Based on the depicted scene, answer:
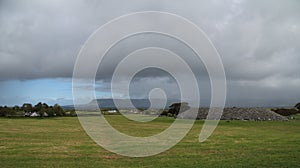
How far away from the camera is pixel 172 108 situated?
4230 inches

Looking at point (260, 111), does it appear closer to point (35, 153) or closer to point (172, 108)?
point (172, 108)

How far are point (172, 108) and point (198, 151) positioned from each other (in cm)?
8061

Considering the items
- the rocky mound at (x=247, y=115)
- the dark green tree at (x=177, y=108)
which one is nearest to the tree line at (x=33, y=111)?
the dark green tree at (x=177, y=108)

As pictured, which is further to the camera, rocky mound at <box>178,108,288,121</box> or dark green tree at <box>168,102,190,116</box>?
dark green tree at <box>168,102,190,116</box>

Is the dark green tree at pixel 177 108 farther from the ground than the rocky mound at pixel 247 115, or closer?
farther from the ground

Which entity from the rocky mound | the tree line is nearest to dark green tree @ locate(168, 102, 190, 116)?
the rocky mound

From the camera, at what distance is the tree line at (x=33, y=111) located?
8394 centimetres

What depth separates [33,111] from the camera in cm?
8919

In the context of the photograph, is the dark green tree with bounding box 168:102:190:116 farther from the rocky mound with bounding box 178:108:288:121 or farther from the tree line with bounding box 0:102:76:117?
the tree line with bounding box 0:102:76:117

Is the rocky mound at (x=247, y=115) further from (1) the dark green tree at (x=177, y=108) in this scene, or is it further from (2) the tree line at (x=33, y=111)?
(2) the tree line at (x=33, y=111)

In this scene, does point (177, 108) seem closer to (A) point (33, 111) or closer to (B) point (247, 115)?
(B) point (247, 115)

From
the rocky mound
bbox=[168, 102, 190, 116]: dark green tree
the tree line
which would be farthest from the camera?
bbox=[168, 102, 190, 116]: dark green tree

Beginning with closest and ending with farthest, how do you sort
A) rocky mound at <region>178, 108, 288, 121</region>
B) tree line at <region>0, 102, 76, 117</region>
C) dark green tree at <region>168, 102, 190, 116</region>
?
rocky mound at <region>178, 108, 288, 121</region> → tree line at <region>0, 102, 76, 117</region> → dark green tree at <region>168, 102, 190, 116</region>

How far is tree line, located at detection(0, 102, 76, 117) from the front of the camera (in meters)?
83.9
